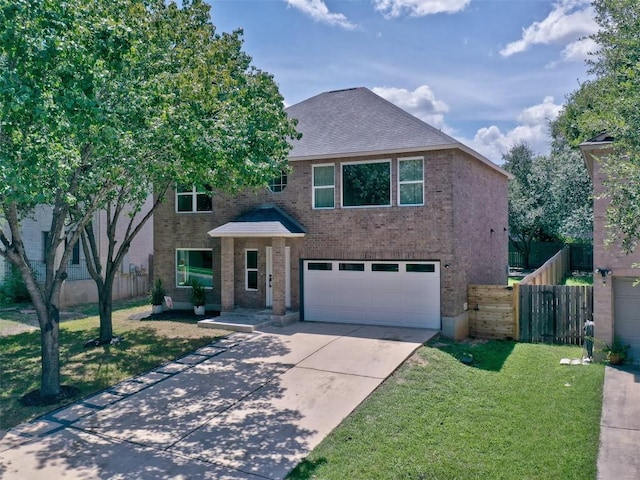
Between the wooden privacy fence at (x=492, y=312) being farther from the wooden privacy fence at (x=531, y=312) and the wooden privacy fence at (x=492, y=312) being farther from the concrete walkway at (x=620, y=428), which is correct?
the concrete walkway at (x=620, y=428)

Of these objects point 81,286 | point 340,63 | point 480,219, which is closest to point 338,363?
point 480,219

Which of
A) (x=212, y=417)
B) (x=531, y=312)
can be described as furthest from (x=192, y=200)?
(x=531, y=312)

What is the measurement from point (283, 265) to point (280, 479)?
909cm

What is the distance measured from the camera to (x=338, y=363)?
10.7m

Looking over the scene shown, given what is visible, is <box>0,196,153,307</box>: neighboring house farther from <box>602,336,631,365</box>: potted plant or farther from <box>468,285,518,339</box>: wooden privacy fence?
<box>602,336,631,365</box>: potted plant

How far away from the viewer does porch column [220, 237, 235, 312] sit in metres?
15.9

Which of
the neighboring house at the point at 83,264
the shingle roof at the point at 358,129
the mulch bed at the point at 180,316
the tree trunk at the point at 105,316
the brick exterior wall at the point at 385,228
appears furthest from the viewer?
the neighboring house at the point at 83,264

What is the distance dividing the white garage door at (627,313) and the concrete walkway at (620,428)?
115cm

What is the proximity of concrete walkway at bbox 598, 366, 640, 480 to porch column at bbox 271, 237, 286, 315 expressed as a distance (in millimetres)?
8808

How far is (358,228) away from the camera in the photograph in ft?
48.9

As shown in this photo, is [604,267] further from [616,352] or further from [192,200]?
[192,200]

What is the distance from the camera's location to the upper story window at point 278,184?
16297 mm

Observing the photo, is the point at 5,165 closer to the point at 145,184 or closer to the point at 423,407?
the point at 145,184

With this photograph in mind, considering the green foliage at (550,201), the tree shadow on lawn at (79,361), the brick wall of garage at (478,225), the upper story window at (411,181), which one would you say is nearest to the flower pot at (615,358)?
the brick wall of garage at (478,225)
